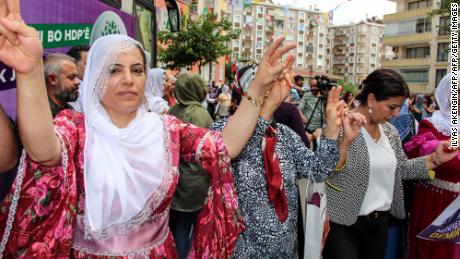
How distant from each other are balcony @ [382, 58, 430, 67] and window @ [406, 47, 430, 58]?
2.47 ft

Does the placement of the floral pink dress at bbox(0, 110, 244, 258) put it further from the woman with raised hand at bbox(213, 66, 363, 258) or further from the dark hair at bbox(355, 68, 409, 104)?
the dark hair at bbox(355, 68, 409, 104)

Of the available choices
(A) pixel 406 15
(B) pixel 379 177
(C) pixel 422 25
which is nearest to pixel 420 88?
(C) pixel 422 25

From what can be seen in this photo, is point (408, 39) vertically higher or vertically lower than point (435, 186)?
higher

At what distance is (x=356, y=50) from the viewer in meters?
103

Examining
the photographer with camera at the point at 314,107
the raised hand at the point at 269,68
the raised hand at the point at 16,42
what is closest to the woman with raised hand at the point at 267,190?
the raised hand at the point at 269,68

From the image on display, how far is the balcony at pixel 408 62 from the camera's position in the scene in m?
42.3

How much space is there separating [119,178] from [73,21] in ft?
7.41

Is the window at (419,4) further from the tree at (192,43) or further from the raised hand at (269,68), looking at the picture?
the raised hand at (269,68)

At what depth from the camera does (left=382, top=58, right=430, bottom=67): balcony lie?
4234 centimetres

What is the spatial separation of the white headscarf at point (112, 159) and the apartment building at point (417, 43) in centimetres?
4269

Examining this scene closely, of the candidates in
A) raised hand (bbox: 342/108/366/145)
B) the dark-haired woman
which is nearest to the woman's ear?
the dark-haired woman

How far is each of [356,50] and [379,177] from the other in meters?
106

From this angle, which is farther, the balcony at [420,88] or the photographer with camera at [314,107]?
the balcony at [420,88]

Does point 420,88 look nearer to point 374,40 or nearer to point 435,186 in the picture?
point 435,186
